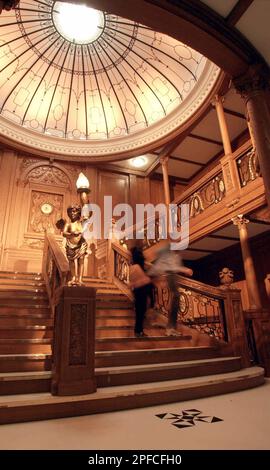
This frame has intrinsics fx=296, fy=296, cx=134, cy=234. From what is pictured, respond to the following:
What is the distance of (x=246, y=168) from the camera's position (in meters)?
6.95

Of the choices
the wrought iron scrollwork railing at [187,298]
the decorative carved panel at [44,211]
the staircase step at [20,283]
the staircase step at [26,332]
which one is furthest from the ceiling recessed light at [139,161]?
the staircase step at [26,332]

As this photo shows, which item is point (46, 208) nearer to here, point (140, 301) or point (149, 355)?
point (140, 301)

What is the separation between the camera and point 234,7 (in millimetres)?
3916

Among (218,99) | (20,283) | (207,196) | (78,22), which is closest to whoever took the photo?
(20,283)

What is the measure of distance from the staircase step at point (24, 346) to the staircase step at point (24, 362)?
0.29 m

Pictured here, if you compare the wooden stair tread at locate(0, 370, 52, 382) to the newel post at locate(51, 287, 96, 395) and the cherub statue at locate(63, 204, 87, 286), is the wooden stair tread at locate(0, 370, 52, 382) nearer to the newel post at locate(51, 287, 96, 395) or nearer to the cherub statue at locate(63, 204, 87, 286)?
the newel post at locate(51, 287, 96, 395)

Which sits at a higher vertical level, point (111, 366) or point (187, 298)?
point (187, 298)

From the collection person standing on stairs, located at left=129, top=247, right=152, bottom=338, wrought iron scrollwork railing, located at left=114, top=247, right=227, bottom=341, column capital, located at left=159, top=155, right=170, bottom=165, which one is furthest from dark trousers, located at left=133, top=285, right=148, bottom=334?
column capital, located at left=159, top=155, right=170, bottom=165

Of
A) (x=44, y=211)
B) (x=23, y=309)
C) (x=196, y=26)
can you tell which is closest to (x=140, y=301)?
(x=23, y=309)

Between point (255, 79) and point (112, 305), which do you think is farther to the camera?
point (112, 305)

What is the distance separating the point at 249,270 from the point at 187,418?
4499mm

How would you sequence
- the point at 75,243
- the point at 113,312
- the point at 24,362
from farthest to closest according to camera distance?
the point at 75,243 → the point at 113,312 → the point at 24,362

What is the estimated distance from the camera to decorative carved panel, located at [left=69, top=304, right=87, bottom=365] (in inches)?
114

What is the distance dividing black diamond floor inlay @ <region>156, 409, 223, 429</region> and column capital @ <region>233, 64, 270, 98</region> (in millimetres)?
4225
